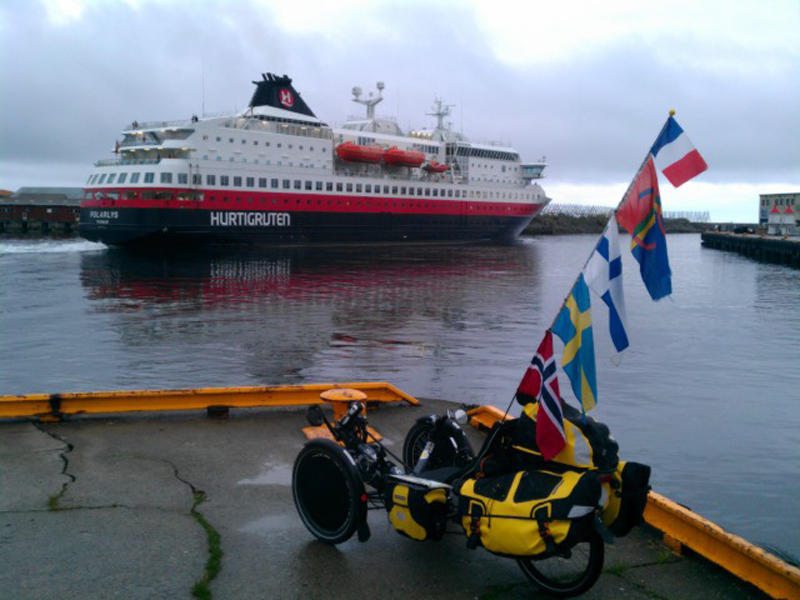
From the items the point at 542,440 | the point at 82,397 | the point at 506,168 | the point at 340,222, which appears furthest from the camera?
the point at 506,168

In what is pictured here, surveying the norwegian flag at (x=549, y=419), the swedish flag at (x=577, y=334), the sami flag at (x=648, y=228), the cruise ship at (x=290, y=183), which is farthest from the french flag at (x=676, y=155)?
the cruise ship at (x=290, y=183)

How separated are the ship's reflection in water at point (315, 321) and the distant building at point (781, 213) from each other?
5462 cm

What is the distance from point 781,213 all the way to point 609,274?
8902 cm

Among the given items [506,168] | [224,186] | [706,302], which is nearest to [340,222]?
[224,186]

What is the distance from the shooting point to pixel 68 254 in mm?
44125

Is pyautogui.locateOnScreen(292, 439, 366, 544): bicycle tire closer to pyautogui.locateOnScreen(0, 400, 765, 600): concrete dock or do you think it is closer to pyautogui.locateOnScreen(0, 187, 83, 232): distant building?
pyautogui.locateOnScreen(0, 400, 765, 600): concrete dock

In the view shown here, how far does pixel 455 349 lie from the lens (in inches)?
594

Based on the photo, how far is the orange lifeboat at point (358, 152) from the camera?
54.2 m

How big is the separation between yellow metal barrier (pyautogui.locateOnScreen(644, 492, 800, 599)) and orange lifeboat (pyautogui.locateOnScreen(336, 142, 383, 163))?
51.6 metres

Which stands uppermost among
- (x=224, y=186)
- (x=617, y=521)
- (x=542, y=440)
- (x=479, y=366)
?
(x=224, y=186)

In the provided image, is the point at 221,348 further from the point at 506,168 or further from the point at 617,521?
the point at 506,168

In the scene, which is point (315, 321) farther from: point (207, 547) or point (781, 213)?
point (781, 213)

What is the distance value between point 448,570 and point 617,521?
3.60ft

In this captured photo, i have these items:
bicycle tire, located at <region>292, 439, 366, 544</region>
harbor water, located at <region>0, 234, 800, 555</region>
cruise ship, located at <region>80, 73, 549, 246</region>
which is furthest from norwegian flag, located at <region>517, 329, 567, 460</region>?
cruise ship, located at <region>80, 73, 549, 246</region>
